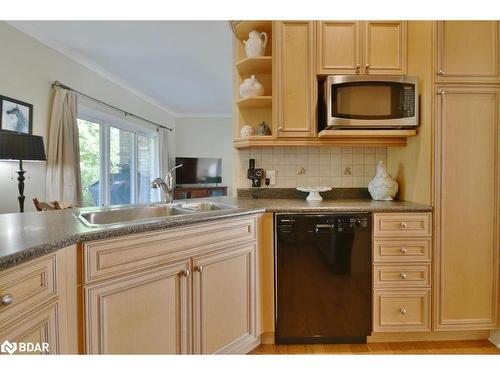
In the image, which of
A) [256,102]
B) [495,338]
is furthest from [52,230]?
[495,338]

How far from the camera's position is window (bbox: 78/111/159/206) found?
14.0 ft

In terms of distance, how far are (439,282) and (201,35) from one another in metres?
2.98

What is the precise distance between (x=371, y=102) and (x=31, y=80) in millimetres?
3175

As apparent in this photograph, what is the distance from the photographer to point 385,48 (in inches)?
85.1

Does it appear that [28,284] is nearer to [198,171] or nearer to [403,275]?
[403,275]

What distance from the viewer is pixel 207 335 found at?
152 cm

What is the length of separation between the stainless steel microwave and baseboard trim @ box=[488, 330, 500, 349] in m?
1.41

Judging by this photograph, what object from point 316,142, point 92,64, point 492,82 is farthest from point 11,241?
point 92,64

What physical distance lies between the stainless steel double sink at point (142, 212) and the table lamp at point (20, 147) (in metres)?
1.23

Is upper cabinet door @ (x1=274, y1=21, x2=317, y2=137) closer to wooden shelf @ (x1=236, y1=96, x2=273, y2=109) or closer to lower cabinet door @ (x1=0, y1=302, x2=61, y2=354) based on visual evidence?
wooden shelf @ (x1=236, y1=96, x2=273, y2=109)

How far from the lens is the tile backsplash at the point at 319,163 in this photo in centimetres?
251

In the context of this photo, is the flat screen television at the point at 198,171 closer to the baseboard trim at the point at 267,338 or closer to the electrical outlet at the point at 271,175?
the electrical outlet at the point at 271,175

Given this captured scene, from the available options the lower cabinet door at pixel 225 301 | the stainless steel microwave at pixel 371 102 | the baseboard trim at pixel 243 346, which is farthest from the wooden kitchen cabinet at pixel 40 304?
the stainless steel microwave at pixel 371 102
